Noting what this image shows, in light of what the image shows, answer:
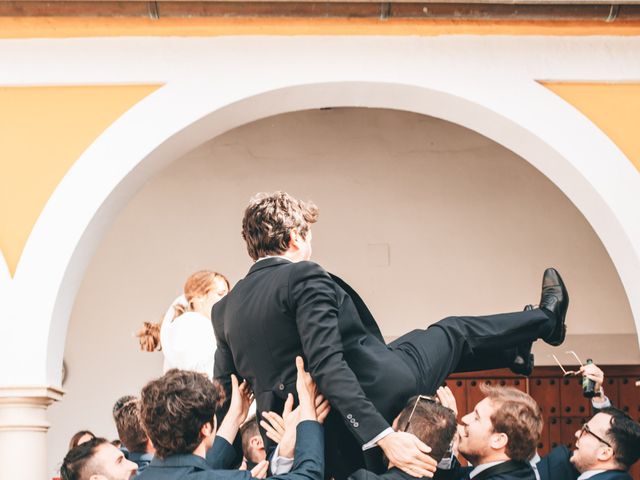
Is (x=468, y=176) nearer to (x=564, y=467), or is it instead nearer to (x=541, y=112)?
(x=541, y=112)

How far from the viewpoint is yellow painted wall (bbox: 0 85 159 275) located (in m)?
6.09

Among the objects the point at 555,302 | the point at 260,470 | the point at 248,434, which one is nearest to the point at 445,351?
the point at 555,302

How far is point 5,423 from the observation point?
5.88 metres

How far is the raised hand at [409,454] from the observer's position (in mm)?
3803

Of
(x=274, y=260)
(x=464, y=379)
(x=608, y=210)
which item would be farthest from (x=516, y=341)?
(x=464, y=379)

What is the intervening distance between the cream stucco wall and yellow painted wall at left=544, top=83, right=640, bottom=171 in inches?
82.9

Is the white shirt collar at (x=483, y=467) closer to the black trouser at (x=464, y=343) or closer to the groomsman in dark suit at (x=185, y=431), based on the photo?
the black trouser at (x=464, y=343)

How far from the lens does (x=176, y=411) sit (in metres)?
3.68

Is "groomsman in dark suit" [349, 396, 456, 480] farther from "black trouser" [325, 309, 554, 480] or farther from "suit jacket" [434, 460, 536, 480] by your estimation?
"suit jacket" [434, 460, 536, 480]

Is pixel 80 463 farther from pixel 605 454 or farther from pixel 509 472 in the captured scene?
pixel 605 454

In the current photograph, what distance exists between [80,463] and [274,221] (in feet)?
3.81

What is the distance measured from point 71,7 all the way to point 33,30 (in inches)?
9.0

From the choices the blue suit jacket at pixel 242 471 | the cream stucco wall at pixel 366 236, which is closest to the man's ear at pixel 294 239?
the blue suit jacket at pixel 242 471

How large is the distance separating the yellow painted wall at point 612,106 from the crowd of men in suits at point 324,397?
1.66 meters
